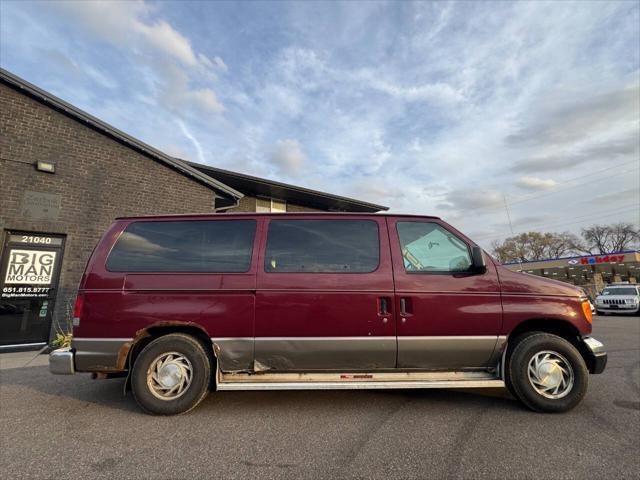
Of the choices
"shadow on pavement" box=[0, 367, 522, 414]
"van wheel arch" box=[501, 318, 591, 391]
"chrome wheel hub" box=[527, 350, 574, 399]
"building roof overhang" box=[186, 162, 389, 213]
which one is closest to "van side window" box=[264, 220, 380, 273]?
"shadow on pavement" box=[0, 367, 522, 414]

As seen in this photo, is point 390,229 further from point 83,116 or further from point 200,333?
point 83,116

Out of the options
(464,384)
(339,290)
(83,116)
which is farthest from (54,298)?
(464,384)

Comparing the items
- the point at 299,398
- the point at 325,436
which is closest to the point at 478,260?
the point at 325,436

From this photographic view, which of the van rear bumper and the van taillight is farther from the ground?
the van taillight

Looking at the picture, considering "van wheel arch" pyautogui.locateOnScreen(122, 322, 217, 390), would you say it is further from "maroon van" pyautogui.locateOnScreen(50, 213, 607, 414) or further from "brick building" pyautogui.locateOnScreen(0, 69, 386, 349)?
"brick building" pyautogui.locateOnScreen(0, 69, 386, 349)

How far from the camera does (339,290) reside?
3.23 m

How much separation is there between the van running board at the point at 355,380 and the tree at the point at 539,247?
78.6 metres

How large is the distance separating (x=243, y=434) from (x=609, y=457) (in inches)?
108

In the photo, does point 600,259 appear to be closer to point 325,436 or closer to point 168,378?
point 325,436

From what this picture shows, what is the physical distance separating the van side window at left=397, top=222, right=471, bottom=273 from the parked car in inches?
717

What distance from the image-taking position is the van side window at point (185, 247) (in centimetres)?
335

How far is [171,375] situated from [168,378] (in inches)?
1.6

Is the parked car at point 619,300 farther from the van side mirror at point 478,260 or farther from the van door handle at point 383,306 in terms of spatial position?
the van door handle at point 383,306

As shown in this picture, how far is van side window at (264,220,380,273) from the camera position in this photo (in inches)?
132
